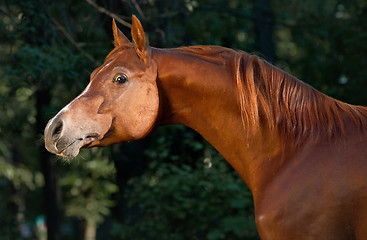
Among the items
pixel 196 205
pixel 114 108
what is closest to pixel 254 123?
pixel 114 108

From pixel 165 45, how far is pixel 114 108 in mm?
4609

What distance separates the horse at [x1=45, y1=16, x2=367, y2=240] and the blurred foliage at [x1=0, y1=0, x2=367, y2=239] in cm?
48

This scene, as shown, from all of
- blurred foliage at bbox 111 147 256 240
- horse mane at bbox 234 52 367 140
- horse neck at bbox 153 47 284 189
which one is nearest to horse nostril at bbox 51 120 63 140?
horse neck at bbox 153 47 284 189

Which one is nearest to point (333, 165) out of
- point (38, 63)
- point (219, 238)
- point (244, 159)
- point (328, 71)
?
point (244, 159)

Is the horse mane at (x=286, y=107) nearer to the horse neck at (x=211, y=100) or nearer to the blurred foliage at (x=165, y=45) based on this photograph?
the horse neck at (x=211, y=100)

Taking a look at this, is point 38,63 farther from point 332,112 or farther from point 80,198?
point 80,198

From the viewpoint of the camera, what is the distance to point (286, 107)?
8.59ft

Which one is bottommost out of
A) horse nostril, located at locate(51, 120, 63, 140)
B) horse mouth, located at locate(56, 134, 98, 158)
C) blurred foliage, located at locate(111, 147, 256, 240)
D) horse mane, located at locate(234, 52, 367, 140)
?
blurred foliage, located at locate(111, 147, 256, 240)

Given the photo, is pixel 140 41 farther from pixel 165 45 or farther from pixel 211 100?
pixel 165 45

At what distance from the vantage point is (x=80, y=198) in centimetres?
1638

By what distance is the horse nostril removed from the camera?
270 centimetres

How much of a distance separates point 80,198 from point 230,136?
14273 mm

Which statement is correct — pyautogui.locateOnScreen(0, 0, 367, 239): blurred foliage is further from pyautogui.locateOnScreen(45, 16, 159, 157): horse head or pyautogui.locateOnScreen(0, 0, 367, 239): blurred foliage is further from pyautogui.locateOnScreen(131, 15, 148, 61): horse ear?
pyautogui.locateOnScreen(131, 15, 148, 61): horse ear

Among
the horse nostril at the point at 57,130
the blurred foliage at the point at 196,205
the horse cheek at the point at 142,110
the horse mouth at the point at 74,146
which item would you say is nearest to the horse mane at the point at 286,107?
the horse cheek at the point at 142,110
